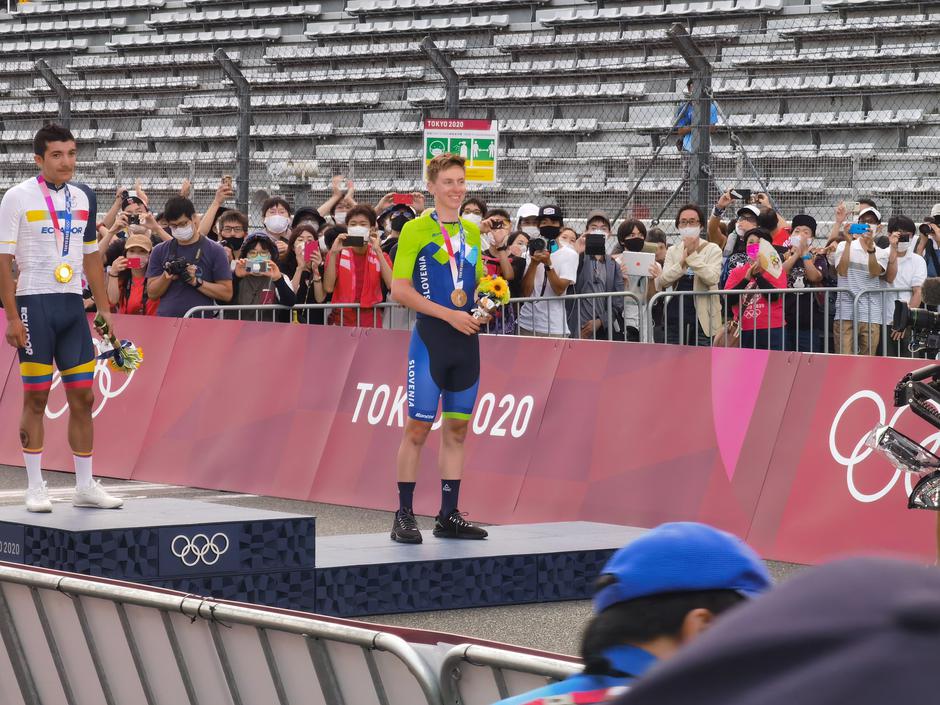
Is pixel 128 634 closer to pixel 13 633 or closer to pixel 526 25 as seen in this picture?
pixel 13 633

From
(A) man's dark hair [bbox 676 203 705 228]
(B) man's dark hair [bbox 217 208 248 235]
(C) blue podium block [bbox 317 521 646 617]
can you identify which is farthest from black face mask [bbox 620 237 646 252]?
(C) blue podium block [bbox 317 521 646 617]

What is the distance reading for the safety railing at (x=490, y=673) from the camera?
3.10 metres

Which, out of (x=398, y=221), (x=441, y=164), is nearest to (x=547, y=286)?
(x=398, y=221)

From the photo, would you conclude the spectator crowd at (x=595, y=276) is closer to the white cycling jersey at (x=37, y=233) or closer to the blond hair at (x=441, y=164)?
the blond hair at (x=441, y=164)

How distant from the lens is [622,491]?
32.2 feet

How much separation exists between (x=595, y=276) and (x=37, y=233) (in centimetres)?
606

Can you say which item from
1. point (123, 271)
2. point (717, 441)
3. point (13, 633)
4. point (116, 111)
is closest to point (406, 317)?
point (123, 271)

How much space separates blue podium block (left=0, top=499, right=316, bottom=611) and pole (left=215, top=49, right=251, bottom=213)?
913cm

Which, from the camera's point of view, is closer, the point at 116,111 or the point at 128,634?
the point at 128,634

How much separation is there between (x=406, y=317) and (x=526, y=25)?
1294 centimetres

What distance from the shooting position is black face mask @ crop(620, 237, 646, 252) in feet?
46.4

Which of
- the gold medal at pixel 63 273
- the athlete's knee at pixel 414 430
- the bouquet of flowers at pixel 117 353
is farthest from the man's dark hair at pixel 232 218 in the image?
the athlete's knee at pixel 414 430

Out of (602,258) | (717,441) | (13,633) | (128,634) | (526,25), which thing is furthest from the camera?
(526,25)

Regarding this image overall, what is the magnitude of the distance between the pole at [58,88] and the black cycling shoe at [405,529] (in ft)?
36.6
